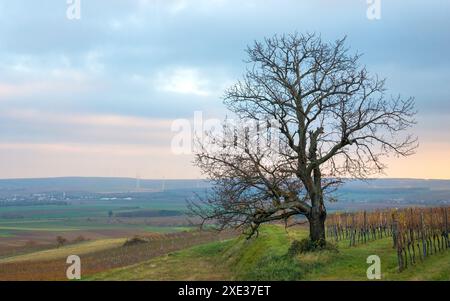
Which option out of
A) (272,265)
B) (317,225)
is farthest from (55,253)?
(317,225)

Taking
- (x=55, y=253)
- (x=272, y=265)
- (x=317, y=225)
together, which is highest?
(x=317, y=225)

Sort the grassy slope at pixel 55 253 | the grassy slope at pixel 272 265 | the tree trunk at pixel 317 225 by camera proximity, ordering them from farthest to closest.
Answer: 1. the grassy slope at pixel 55 253
2. the tree trunk at pixel 317 225
3. the grassy slope at pixel 272 265

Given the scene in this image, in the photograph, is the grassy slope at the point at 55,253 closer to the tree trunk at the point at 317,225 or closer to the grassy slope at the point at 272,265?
the grassy slope at the point at 272,265

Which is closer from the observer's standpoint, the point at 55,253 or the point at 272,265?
the point at 272,265

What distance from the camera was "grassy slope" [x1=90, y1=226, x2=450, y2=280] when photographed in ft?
72.6

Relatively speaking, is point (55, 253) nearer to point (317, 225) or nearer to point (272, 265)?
point (272, 265)

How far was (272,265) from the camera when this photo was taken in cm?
2609

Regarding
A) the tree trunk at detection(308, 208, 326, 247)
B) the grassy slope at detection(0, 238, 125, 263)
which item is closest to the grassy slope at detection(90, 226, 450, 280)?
the tree trunk at detection(308, 208, 326, 247)

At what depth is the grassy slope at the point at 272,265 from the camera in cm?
2214

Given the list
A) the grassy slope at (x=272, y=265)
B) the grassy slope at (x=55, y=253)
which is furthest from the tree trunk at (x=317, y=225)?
the grassy slope at (x=55, y=253)

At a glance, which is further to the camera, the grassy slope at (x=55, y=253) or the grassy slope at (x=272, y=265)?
the grassy slope at (x=55, y=253)

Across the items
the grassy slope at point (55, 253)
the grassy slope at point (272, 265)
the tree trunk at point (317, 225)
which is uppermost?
the tree trunk at point (317, 225)

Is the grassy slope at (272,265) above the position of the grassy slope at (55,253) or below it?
above
